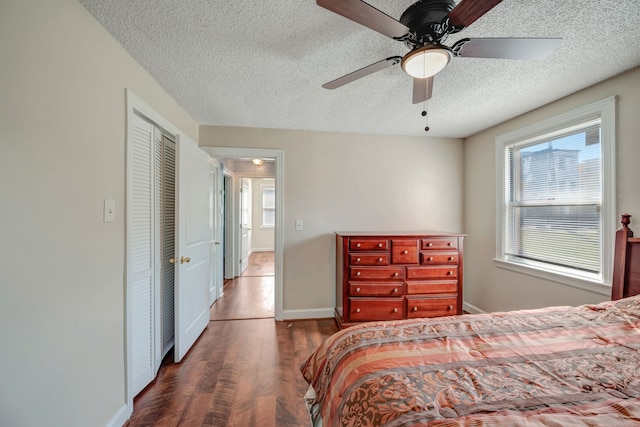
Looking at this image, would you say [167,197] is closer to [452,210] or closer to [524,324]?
[524,324]

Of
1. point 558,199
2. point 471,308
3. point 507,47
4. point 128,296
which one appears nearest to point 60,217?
point 128,296

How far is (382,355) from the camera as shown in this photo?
38.8 inches

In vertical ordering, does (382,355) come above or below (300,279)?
above

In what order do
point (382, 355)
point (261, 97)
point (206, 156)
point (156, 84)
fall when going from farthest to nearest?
1. point (206, 156)
2. point (261, 97)
3. point (156, 84)
4. point (382, 355)

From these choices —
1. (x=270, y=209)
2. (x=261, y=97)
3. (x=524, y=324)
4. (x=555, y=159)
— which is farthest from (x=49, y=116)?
(x=270, y=209)

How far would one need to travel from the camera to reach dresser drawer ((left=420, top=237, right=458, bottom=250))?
2.70 metres

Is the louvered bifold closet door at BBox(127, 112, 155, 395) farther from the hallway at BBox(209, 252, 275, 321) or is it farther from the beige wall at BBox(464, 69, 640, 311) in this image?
the beige wall at BBox(464, 69, 640, 311)

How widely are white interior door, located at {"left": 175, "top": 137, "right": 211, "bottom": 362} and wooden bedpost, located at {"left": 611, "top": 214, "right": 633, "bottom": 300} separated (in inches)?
130

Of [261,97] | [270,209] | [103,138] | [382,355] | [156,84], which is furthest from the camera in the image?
[270,209]

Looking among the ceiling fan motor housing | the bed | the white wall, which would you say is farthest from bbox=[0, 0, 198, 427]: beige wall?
the white wall

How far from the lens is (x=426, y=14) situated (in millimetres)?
1150

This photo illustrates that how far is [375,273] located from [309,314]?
1.04m

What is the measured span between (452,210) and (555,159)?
1233 mm

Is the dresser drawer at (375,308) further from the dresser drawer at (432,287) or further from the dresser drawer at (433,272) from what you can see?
the dresser drawer at (433,272)
